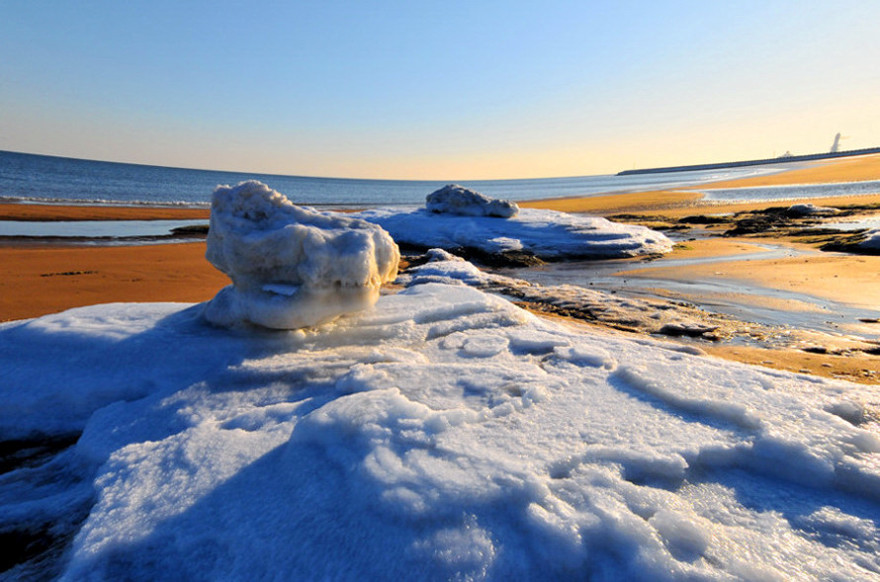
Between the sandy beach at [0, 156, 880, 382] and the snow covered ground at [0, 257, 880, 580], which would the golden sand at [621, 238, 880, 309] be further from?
the snow covered ground at [0, 257, 880, 580]

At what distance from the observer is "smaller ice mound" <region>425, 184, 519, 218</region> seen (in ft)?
37.5

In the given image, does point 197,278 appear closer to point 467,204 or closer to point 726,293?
point 467,204

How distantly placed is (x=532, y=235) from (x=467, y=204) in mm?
2420

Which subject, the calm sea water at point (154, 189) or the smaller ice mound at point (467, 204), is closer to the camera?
the smaller ice mound at point (467, 204)

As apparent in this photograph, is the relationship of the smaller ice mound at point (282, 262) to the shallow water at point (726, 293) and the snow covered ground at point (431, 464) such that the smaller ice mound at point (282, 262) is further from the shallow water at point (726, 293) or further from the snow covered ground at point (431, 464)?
the shallow water at point (726, 293)

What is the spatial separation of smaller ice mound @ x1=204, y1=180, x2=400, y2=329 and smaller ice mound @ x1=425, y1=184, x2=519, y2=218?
8412 mm

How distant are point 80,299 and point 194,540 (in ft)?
15.5

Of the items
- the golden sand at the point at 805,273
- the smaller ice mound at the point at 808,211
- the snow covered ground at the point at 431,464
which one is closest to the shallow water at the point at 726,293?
the golden sand at the point at 805,273

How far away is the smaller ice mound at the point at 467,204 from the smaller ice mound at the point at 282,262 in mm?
8412

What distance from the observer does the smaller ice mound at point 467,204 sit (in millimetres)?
11430

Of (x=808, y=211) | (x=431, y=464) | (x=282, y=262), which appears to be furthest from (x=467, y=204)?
A: (x=808, y=211)

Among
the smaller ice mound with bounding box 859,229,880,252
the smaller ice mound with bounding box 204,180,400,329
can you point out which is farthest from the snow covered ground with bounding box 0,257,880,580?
the smaller ice mound with bounding box 859,229,880,252

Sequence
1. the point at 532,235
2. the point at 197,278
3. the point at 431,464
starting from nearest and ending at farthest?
the point at 431,464 < the point at 197,278 < the point at 532,235

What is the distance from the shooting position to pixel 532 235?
33.0 ft
